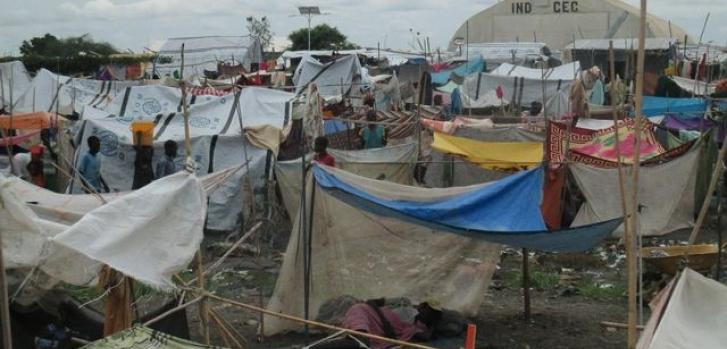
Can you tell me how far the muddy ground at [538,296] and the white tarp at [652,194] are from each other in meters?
0.21

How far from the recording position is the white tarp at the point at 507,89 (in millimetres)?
20094

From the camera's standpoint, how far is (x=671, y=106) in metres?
15.2

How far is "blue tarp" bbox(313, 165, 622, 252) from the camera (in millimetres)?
6945

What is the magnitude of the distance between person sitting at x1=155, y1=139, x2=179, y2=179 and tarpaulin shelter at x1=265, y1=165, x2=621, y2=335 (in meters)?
3.65

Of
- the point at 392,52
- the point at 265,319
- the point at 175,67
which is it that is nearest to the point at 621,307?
the point at 265,319

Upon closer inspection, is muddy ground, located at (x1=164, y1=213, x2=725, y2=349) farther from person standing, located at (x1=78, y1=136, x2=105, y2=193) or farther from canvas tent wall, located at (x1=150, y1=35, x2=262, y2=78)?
canvas tent wall, located at (x1=150, y1=35, x2=262, y2=78)

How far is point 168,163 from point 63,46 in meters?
34.8

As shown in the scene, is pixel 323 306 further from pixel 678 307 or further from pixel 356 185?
pixel 678 307

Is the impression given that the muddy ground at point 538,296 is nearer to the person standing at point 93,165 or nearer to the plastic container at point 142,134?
the plastic container at point 142,134

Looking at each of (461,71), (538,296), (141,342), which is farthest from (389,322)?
(461,71)

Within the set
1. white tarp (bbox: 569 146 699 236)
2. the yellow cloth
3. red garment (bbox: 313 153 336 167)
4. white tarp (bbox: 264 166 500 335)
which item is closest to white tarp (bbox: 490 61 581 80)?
white tarp (bbox: 569 146 699 236)

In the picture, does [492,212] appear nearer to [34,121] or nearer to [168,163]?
[168,163]

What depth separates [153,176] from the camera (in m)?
11.3

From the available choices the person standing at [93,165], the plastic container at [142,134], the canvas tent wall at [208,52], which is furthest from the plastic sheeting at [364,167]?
the canvas tent wall at [208,52]
